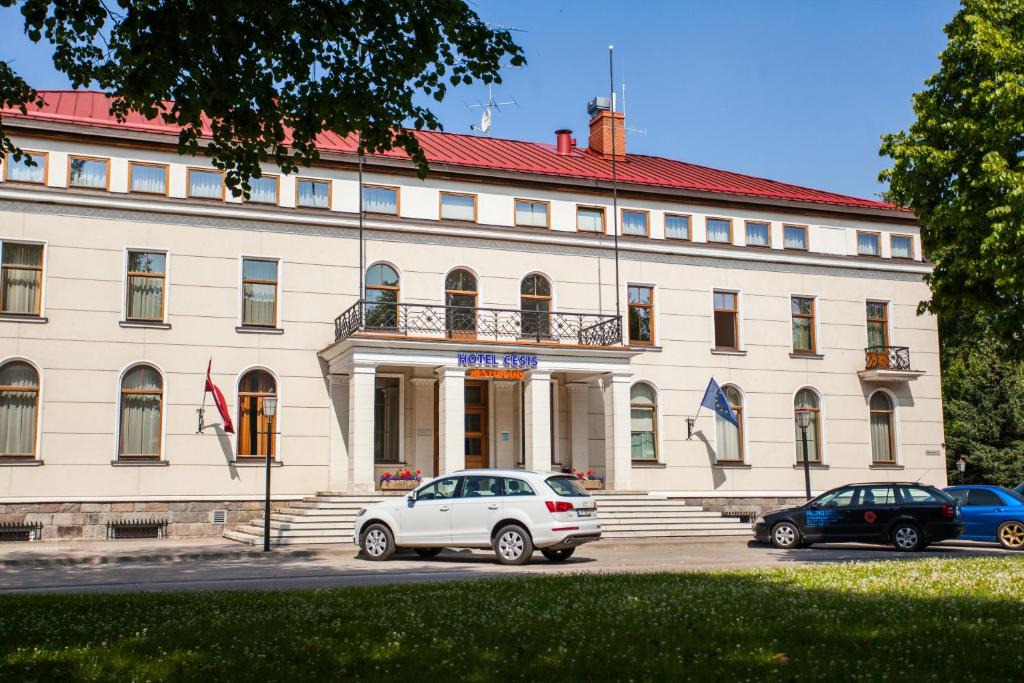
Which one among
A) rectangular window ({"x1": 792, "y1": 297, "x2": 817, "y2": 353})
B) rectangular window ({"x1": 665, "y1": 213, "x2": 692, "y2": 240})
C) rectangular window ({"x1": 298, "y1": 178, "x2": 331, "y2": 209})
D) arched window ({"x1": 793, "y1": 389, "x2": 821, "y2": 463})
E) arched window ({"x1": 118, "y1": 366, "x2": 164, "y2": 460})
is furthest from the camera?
rectangular window ({"x1": 792, "y1": 297, "x2": 817, "y2": 353})

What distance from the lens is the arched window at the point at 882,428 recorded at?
34.0 metres

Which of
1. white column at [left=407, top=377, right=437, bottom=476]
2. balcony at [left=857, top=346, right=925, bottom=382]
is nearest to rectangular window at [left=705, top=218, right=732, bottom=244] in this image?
balcony at [left=857, top=346, right=925, bottom=382]

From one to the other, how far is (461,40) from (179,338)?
58.0ft

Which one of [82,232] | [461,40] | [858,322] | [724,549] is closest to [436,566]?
[724,549]

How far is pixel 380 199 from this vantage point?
96.1 ft

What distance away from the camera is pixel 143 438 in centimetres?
2641

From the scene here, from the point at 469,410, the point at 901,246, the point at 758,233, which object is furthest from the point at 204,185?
the point at 901,246

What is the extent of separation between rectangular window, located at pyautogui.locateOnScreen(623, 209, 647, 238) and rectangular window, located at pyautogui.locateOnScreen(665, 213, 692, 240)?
0.79 m

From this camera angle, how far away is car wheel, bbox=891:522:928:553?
68.0 feet

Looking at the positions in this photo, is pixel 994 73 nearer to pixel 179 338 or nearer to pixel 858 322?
Result: pixel 858 322

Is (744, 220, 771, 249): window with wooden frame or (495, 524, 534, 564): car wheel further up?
(744, 220, 771, 249): window with wooden frame

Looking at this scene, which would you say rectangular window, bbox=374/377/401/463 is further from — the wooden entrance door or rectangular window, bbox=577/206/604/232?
rectangular window, bbox=577/206/604/232

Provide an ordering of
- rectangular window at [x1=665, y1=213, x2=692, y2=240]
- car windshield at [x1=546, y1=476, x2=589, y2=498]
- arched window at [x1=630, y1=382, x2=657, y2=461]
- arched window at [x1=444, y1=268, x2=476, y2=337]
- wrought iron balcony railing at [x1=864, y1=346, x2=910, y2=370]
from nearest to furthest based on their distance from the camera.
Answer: car windshield at [x1=546, y1=476, x2=589, y2=498] < arched window at [x1=444, y1=268, x2=476, y2=337] < arched window at [x1=630, y1=382, x2=657, y2=461] < rectangular window at [x1=665, y1=213, x2=692, y2=240] < wrought iron balcony railing at [x1=864, y1=346, x2=910, y2=370]

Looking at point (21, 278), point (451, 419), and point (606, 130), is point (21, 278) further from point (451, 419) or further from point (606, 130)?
point (606, 130)
